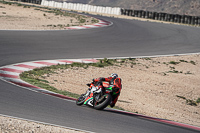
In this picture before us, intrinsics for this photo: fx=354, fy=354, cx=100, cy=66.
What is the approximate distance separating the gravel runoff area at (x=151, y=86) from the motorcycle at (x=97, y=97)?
1.99 m

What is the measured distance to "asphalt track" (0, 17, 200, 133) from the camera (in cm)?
769

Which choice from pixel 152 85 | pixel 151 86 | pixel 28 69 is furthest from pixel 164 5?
pixel 28 69

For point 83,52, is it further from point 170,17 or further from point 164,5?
point 164,5

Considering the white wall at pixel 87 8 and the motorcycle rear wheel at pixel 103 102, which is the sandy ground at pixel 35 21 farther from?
the motorcycle rear wheel at pixel 103 102

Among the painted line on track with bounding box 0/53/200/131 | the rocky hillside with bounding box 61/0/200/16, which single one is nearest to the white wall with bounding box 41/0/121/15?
the painted line on track with bounding box 0/53/200/131

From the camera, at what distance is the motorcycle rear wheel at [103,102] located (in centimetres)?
877

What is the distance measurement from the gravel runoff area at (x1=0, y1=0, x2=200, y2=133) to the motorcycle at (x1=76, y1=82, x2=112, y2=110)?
1987 millimetres

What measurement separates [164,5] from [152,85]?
266 ft

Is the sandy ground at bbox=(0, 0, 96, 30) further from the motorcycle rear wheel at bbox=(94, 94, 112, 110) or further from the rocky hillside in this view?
the rocky hillside

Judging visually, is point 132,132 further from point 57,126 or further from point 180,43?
point 180,43

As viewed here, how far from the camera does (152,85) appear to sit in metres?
14.7

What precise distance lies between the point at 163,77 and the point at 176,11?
74119 mm

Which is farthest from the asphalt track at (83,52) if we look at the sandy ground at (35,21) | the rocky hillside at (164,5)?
the rocky hillside at (164,5)

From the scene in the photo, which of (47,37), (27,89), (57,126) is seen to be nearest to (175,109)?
(27,89)
